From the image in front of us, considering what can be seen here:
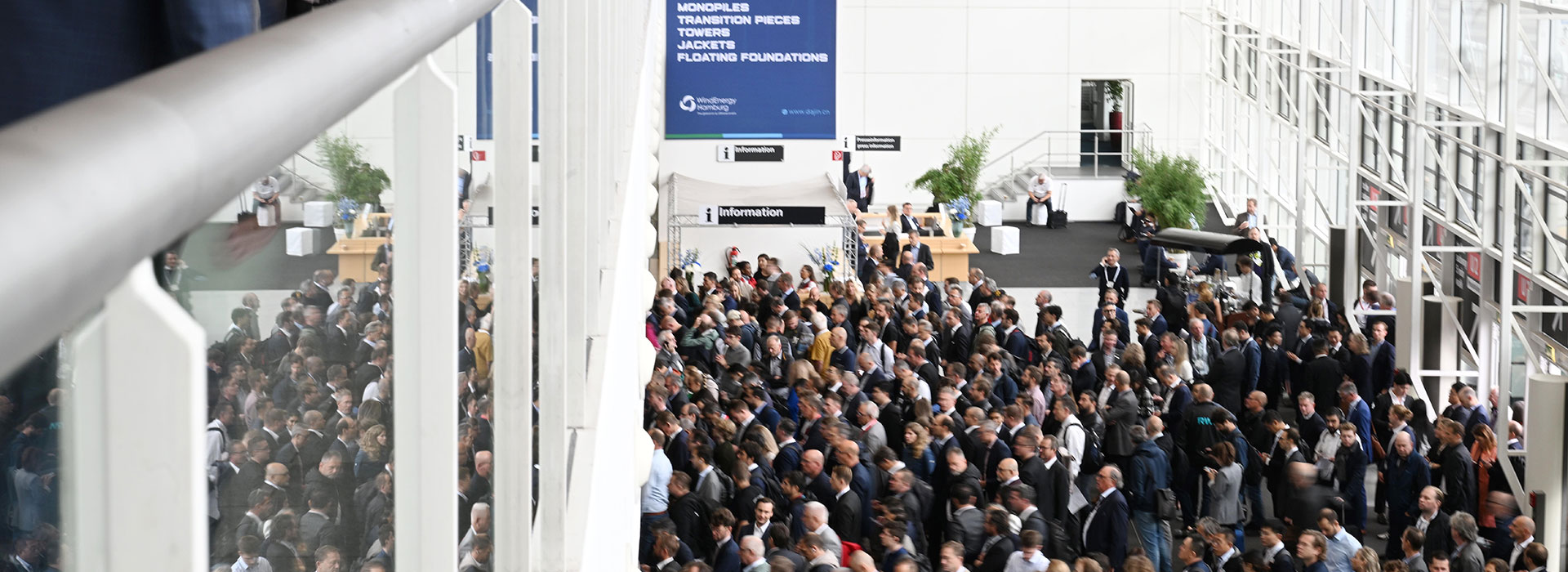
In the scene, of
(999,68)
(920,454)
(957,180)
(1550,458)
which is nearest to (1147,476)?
(920,454)

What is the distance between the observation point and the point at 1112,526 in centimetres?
1001

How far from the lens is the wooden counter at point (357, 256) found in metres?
0.71

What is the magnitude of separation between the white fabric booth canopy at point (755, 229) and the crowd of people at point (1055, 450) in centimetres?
398

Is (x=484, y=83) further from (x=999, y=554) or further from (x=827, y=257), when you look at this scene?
(x=827, y=257)

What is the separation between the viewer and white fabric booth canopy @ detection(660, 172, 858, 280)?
1981cm

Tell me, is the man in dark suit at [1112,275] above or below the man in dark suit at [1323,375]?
above

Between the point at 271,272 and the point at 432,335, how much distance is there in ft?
1.12

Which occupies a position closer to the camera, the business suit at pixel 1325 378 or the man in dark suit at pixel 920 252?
the business suit at pixel 1325 378

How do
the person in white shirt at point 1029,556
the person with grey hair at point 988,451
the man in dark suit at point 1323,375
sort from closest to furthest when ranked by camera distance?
1. the person in white shirt at point 1029,556
2. the person with grey hair at point 988,451
3. the man in dark suit at point 1323,375

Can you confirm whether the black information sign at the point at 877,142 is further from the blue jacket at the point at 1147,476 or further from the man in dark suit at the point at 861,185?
the blue jacket at the point at 1147,476

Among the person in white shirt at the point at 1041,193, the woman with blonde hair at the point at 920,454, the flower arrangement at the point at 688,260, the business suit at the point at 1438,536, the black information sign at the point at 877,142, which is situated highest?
the black information sign at the point at 877,142

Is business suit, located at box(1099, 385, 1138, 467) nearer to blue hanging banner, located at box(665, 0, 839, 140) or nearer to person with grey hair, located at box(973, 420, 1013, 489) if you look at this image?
person with grey hair, located at box(973, 420, 1013, 489)

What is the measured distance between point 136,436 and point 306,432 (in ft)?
0.85

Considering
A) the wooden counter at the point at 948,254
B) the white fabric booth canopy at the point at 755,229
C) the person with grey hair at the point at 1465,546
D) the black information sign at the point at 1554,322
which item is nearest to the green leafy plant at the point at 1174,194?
the wooden counter at the point at 948,254
